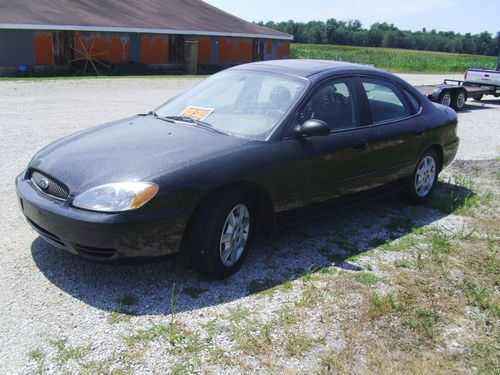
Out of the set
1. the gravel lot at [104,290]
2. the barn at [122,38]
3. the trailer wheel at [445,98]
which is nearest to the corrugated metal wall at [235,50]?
the barn at [122,38]

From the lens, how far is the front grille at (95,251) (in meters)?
3.57

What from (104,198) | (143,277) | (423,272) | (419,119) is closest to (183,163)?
(104,198)

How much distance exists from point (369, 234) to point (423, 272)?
0.92 m

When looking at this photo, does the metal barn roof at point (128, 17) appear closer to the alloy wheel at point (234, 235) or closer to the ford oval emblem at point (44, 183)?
the ford oval emblem at point (44, 183)

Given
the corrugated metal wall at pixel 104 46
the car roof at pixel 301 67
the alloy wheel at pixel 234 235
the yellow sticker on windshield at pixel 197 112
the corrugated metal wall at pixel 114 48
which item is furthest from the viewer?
the corrugated metal wall at pixel 104 46

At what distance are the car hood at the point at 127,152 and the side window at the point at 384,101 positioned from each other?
5.80 feet

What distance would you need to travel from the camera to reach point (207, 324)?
11.3ft

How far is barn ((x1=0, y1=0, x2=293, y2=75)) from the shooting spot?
24.4 metres

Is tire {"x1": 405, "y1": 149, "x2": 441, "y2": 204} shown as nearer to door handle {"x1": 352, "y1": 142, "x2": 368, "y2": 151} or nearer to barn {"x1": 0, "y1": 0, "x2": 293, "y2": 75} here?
door handle {"x1": 352, "y1": 142, "x2": 368, "y2": 151}

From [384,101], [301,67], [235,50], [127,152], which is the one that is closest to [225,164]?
[127,152]

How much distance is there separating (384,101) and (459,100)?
448 inches

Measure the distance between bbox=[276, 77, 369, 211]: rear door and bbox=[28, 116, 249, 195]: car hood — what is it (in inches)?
21.2

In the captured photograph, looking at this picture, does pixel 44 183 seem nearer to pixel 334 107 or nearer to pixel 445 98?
pixel 334 107

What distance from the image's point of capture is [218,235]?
3.84 metres
